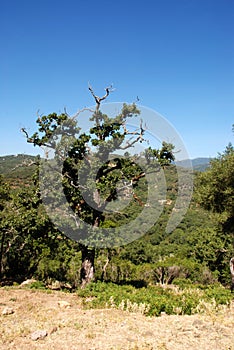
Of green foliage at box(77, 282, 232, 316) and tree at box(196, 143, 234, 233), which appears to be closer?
green foliage at box(77, 282, 232, 316)

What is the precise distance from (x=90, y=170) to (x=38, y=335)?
354 inches

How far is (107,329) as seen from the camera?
29.3 ft

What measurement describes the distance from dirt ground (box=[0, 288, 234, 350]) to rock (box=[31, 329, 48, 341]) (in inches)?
3.5

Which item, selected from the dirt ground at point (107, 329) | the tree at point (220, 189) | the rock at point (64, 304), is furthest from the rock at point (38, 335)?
the tree at point (220, 189)

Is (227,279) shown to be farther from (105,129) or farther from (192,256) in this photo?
(105,129)

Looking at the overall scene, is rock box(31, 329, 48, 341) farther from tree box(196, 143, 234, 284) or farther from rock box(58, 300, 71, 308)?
tree box(196, 143, 234, 284)

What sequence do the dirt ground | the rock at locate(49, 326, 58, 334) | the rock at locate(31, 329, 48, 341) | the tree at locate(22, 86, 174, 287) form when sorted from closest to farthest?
the dirt ground < the rock at locate(31, 329, 48, 341) < the rock at locate(49, 326, 58, 334) < the tree at locate(22, 86, 174, 287)

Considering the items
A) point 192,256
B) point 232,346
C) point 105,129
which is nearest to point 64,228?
point 105,129

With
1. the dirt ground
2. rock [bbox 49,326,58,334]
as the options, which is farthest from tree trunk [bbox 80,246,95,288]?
rock [bbox 49,326,58,334]

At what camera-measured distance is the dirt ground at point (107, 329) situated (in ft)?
25.1

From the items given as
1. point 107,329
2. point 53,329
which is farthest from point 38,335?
point 107,329

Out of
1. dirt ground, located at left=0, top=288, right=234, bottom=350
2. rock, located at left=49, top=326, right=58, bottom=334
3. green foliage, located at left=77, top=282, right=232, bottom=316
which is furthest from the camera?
green foliage, located at left=77, top=282, right=232, bottom=316

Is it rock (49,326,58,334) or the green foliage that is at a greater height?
rock (49,326,58,334)

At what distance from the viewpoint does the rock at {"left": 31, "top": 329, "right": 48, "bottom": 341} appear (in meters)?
8.20
